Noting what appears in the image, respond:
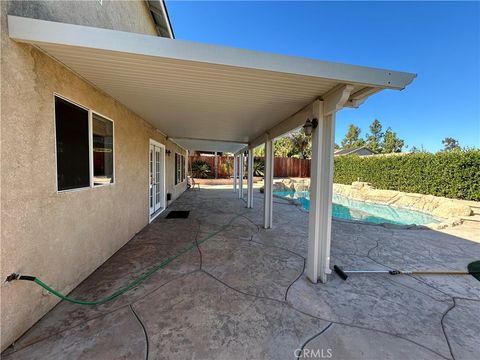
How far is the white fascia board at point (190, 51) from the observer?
5.70 feet

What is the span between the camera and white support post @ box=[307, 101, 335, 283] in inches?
111

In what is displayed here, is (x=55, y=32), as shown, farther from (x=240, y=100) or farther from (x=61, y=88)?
(x=240, y=100)

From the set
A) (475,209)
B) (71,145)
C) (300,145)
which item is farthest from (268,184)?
(300,145)

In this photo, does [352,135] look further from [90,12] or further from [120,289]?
[120,289]

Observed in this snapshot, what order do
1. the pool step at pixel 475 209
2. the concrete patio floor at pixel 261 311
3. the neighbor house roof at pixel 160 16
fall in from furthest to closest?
the pool step at pixel 475 209
the neighbor house roof at pixel 160 16
the concrete patio floor at pixel 261 311

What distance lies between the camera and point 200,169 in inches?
721

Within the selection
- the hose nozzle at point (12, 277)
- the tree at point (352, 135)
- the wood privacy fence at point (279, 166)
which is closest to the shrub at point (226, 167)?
the wood privacy fence at point (279, 166)

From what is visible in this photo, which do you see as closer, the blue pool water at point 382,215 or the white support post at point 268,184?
the white support post at point 268,184

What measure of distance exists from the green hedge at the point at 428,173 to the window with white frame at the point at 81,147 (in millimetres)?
13556

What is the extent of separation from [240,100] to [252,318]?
9.65 feet

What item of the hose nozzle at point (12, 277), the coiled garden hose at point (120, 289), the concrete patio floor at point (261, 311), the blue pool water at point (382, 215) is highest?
the hose nozzle at point (12, 277)

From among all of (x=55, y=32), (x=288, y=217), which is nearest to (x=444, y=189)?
(x=288, y=217)

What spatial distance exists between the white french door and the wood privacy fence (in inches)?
461

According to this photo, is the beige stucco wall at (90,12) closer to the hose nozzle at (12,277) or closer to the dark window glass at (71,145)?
the dark window glass at (71,145)
